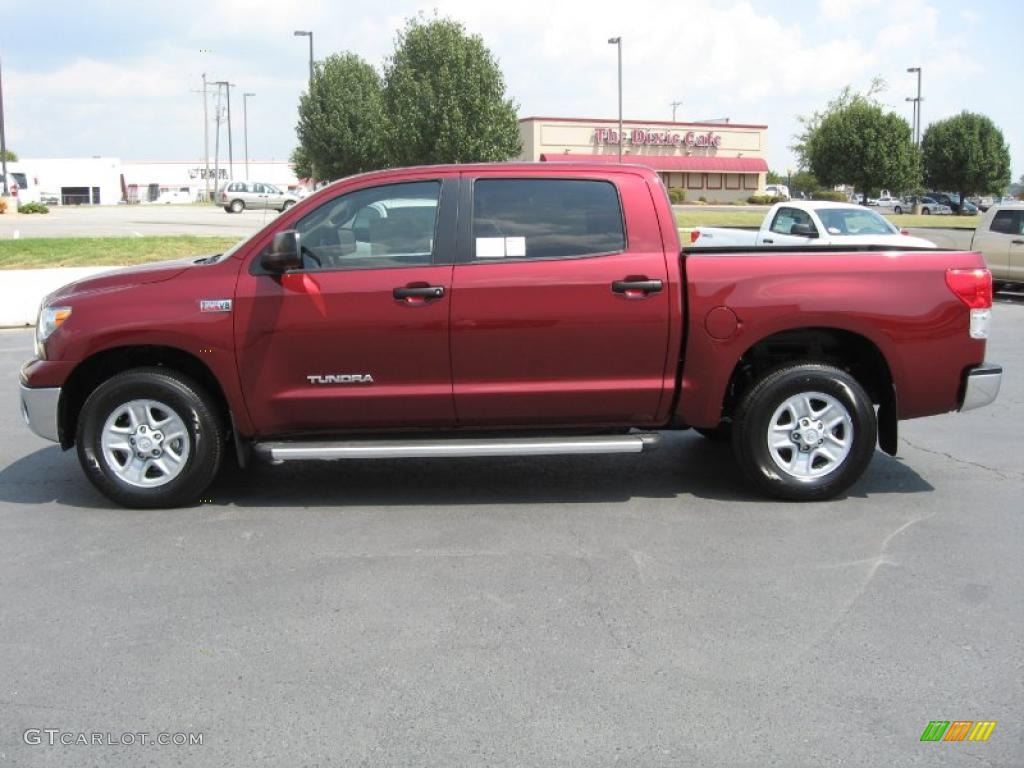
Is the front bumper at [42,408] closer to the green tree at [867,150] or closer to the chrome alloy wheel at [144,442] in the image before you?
the chrome alloy wheel at [144,442]

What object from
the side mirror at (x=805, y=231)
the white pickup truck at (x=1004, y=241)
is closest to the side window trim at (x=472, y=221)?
the side mirror at (x=805, y=231)

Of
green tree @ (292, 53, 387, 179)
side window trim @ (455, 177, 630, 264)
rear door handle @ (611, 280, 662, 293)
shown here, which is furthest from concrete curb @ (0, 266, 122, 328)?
green tree @ (292, 53, 387, 179)

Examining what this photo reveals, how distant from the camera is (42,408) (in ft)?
19.1

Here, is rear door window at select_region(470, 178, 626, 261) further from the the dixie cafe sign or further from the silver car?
the the dixie cafe sign

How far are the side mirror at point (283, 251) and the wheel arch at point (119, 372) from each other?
0.74m

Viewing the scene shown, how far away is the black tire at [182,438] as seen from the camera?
5758 millimetres

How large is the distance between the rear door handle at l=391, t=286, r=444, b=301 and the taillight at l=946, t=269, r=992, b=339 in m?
2.87

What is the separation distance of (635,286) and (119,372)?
9.87 feet

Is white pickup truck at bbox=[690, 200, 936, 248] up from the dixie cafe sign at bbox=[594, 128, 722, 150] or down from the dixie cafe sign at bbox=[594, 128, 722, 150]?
down

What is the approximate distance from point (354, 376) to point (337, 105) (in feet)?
127

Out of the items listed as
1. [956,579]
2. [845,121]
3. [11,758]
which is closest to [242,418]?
[11,758]

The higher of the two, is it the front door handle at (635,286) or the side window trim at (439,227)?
the side window trim at (439,227)

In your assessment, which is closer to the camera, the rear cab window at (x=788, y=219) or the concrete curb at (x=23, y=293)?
the concrete curb at (x=23, y=293)

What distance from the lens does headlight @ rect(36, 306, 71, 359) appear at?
5.78 m
